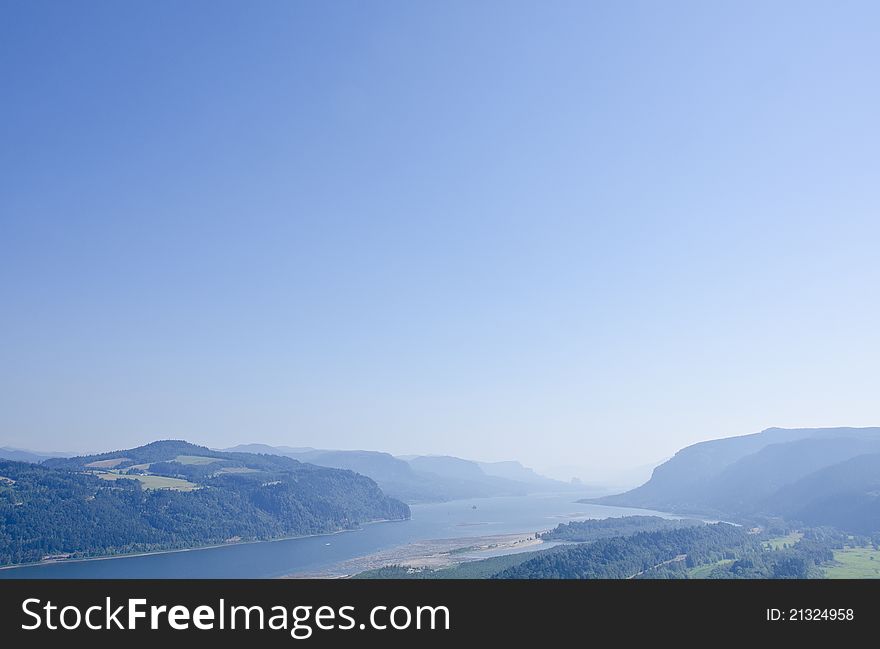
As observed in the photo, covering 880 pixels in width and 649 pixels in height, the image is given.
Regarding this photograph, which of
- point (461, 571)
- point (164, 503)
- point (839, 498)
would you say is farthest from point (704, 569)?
point (164, 503)

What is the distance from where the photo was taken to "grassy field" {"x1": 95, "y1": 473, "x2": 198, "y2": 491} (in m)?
82.5

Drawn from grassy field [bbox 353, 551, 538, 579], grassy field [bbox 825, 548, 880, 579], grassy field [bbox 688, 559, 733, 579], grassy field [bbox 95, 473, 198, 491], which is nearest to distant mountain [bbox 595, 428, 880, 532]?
grassy field [bbox 825, 548, 880, 579]

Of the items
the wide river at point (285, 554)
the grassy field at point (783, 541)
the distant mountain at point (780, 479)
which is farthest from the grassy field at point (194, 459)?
the grassy field at point (783, 541)

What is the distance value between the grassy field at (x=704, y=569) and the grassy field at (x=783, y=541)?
9862mm

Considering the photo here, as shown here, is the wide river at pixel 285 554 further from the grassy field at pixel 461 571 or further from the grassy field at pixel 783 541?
the grassy field at pixel 783 541

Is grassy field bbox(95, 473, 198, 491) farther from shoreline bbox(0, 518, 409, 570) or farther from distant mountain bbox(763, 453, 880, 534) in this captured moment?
distant mountain bbox(763, 453, 880, 534)

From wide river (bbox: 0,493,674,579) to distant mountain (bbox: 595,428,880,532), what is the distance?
18182 millimetres

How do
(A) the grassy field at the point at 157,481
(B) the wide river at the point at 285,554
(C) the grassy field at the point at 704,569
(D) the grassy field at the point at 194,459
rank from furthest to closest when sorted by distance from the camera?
(D) the grassy field at the point at 194,459
(A) the grassy field at the point at 157,481
(B) the wide river at the point at 285,554
(C) the grassy field at the point at 704,569

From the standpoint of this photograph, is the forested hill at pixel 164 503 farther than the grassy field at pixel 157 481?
No

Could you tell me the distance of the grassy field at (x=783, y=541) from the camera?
53306 mm

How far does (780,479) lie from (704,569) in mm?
75789
